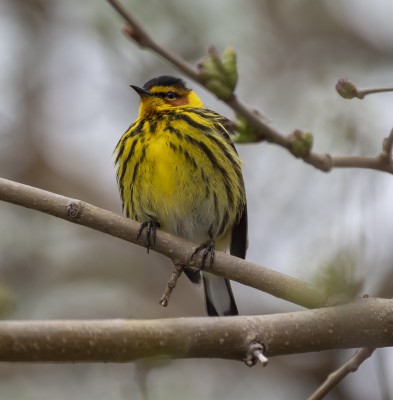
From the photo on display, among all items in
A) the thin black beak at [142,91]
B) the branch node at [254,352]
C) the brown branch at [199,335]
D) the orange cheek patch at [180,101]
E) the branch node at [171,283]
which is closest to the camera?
the brown branch at [199,335]

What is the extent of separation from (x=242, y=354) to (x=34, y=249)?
5135mm

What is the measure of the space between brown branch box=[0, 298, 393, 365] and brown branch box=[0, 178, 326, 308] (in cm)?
18

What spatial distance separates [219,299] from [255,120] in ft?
11.2

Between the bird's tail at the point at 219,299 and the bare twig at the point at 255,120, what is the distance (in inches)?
121

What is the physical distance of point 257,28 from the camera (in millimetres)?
9484

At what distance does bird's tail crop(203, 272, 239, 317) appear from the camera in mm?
5738

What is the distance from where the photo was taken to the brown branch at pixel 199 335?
2.66 metres

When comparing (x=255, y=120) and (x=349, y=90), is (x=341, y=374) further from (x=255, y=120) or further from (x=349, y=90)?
(x=255, y=120)

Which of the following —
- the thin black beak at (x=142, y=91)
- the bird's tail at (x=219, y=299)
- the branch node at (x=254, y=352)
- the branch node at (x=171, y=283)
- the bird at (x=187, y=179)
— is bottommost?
the branch node at (x=254, y=352)

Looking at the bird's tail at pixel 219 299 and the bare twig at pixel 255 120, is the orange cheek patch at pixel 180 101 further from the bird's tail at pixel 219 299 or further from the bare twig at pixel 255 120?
the bare twig at pixel 255 120

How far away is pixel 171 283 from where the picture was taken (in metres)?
3.93

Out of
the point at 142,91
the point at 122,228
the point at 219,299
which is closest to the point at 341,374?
the point at 122,228

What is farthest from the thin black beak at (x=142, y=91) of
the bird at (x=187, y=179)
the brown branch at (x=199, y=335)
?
the brown branch at (x=199, y=335)

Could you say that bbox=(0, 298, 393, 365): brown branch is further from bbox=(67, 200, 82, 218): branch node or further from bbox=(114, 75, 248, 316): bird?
bbox=(114, 75, 248, 316): bird
